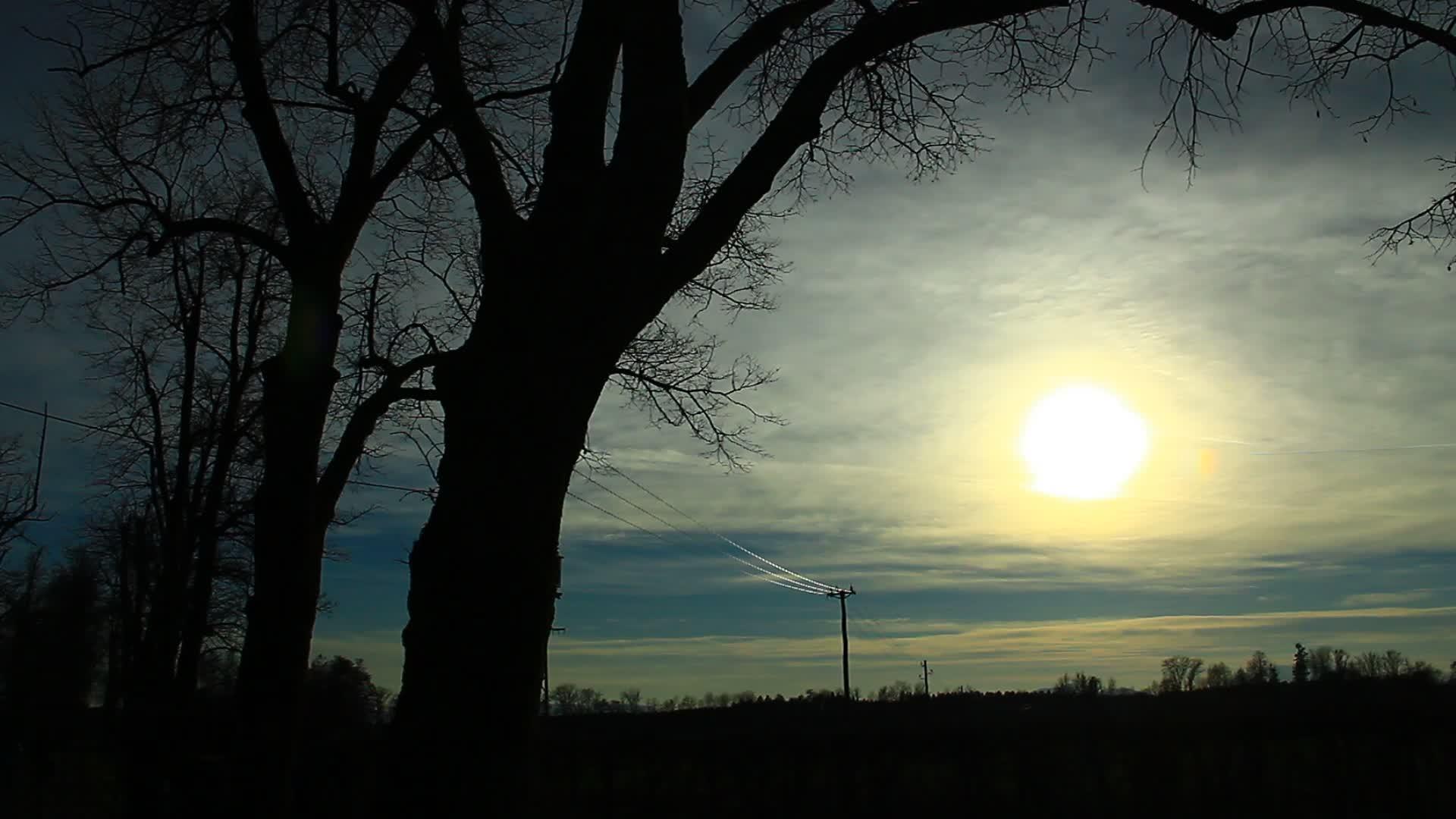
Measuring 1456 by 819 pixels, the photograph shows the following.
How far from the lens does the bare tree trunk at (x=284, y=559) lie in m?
9.51

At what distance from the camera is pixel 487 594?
414 centimetres

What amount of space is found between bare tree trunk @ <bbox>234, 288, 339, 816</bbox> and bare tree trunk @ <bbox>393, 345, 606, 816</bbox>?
6.11m

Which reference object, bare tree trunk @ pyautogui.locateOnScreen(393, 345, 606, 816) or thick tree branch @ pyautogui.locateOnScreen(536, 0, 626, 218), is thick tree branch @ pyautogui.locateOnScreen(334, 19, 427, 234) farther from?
bare tree trunk @ pyautogui.locateOnScreen(393, 345, 606, 816)

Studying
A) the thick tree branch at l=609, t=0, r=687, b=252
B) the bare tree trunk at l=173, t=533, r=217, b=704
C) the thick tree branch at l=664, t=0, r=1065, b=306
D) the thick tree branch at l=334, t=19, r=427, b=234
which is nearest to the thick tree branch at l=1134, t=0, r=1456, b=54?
the thick tree branch at l=664, t=0, r=1065, b=306

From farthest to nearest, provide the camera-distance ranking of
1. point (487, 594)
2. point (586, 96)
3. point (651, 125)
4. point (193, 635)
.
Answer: point (193, 635), point (586, 96), point (651, 125), point (487, 594)

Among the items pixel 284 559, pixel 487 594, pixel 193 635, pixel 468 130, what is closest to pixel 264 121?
pixel 284 559

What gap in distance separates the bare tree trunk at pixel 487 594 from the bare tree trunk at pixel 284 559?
20.0 feet

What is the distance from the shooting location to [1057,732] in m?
16.5

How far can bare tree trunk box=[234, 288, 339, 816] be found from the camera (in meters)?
9.51

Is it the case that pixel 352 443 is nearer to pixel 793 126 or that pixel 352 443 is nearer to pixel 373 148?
pixel 373 148

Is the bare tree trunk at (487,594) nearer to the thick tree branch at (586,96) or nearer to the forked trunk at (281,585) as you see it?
the thick tree branch at (586,96)

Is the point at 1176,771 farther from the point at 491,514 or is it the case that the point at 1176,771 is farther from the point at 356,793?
the point at 491,514

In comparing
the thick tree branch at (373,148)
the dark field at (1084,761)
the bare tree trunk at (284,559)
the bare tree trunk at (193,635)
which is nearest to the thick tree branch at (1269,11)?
the thick tree branch at (373,148)

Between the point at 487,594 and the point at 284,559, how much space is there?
6556 mm
